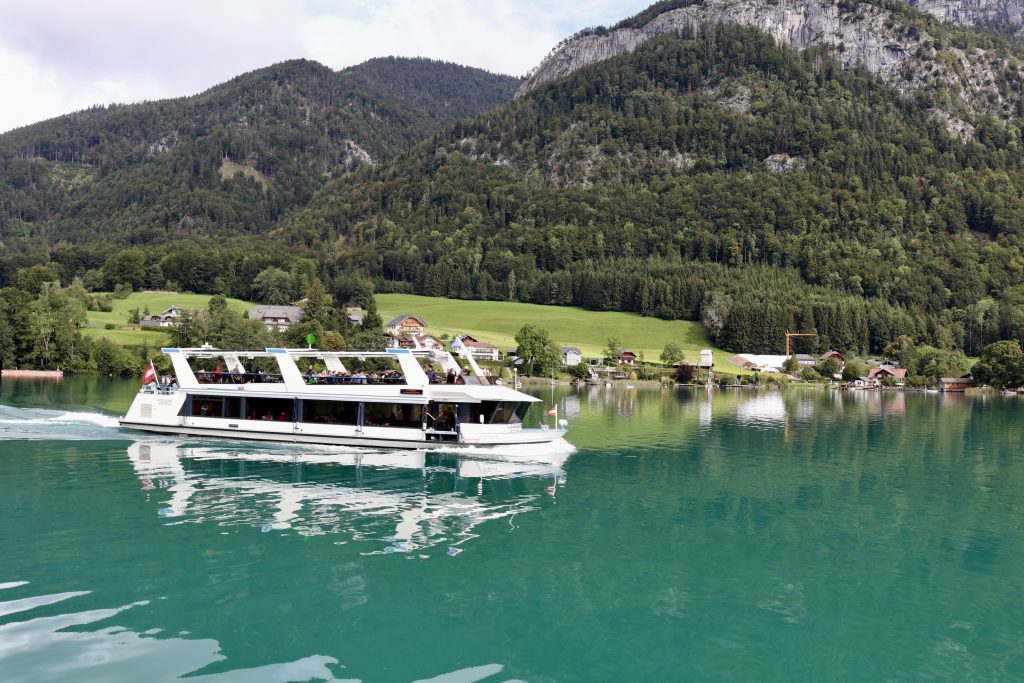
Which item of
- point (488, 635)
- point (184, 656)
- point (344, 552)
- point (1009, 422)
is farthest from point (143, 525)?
point (1009, 422)

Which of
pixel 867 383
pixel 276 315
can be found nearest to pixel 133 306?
pixel 276 315

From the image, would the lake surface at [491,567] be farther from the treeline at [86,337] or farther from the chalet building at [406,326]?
the chalet building at [406,326]

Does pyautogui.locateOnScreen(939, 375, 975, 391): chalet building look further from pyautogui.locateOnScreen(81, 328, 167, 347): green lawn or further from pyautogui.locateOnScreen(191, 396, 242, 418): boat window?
pyautogui.locateOnScreen(191, 396, 242, 418): boat window

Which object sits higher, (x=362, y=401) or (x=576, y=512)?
(x=362, y=401)

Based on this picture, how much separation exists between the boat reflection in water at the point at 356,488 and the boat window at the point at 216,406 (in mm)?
3297

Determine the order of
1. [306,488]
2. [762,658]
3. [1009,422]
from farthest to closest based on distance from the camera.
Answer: [1009,422] < [306,488] < [762,658]

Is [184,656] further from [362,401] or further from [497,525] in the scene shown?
[362,401]

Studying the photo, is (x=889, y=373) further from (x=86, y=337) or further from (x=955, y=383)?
(x=86, y=337)

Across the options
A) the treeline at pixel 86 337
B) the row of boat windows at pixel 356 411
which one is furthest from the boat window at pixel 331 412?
the treeline at pixel 86 337

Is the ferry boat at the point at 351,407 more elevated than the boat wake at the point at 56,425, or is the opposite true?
the ferry boat at the point at 351,407

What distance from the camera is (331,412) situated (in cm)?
4750

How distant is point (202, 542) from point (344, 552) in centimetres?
468

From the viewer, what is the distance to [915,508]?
1394 inches

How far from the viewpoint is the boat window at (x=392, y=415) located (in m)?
46.4
